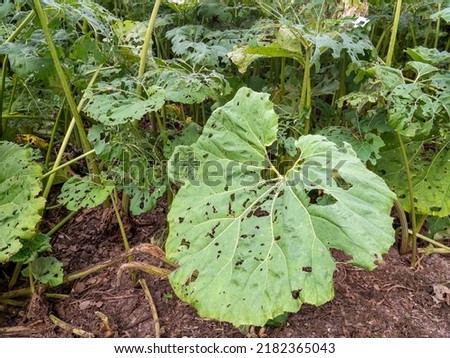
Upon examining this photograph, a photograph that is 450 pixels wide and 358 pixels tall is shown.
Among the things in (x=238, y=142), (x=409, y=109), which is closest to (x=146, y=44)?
(x=238, y=142)

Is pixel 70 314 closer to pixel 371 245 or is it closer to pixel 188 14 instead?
pixel 371 245

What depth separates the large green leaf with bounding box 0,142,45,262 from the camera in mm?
1408

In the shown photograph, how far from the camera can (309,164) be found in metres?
1.27

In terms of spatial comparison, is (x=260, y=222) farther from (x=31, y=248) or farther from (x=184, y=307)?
(x=31, y=248)

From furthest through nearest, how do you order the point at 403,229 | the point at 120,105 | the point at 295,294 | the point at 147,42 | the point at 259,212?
1. the point at 403,229
2. the point at 147,42
3. the point at 120,105
4. the point at 259,212
5. the point at 295,294

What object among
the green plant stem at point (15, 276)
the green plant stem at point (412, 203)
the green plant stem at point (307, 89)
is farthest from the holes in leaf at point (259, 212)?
the green plant stem at point (15, 276)

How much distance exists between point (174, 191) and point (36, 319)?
2.04ft

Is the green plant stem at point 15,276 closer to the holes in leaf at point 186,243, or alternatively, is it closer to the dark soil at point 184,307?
the dark soil at point 184,307

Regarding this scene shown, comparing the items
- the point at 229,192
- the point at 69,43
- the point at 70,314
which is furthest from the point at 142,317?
the point at 69,43

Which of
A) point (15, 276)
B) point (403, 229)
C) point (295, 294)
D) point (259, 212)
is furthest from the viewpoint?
point (403, 229)

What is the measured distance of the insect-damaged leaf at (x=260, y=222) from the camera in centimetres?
113

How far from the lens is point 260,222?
3.98 ft

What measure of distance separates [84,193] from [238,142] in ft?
1.89

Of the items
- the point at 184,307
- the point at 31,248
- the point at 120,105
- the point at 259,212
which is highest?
the point at 120,105
